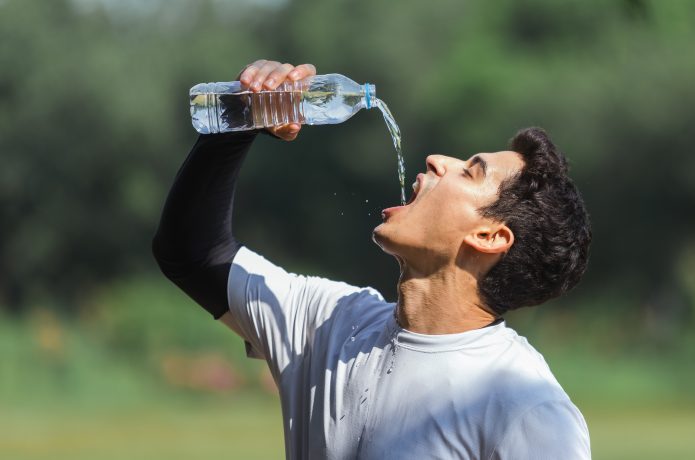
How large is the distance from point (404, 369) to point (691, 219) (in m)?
19.4

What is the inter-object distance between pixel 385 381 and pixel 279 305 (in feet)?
1.46

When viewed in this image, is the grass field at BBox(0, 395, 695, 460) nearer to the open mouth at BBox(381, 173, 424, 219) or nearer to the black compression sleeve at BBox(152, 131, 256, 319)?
the black compression sleeve at BBox(152, 131, 256, 319)

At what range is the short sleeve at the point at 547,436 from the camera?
2.41 metres

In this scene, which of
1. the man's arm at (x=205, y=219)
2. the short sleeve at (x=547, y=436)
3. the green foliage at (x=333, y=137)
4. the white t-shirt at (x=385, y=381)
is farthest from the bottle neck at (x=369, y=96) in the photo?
the green foliage at (x=333, y=137)

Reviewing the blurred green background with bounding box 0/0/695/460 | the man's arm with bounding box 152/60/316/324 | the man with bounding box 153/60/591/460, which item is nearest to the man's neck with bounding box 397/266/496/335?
the man with bounding box 153/60/591/460

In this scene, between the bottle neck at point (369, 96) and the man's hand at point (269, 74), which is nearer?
the man's hand at point (269, 74)

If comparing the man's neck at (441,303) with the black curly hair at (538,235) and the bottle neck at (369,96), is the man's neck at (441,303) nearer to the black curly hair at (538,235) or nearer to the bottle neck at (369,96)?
the black curly hair at (538,235)

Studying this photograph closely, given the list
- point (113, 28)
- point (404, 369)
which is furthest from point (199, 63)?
point (404, 369)

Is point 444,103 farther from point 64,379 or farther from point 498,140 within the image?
point 64,379

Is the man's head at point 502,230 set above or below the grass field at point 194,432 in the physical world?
above

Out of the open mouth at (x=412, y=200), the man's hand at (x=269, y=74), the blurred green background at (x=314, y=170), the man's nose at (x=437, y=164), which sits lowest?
the blurred green background at (x=314, y=170)

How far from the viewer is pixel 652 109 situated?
21.4m

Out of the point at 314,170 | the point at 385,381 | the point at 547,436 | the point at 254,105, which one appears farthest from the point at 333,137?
the point at 547,436

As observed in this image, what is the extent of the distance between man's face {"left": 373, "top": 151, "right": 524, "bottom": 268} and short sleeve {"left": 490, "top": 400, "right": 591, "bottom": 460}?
0.58m
